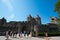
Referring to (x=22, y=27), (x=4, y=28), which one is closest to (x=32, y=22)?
(x=22, y=27)

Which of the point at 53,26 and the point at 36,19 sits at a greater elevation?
the point at 36,19

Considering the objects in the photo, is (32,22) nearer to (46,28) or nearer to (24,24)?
(24,24)

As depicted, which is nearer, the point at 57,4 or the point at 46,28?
the point at 57,4

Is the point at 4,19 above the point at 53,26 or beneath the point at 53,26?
above

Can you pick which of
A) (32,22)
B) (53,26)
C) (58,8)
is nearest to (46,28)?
(53,26)

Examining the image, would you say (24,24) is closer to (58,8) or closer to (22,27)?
(22,27)

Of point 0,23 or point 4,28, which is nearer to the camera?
point 4,28

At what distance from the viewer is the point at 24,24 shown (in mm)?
63938

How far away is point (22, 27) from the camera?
62.4 meters

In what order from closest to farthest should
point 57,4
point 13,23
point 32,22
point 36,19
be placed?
point 57,4 < point 13,23 < point 32,22 < point 36,19

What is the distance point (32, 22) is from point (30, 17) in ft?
21.5

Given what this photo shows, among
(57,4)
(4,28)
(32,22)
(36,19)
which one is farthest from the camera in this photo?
(36,19)

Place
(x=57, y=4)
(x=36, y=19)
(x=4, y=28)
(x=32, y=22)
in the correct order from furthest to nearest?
(x=36, y=19) < (x=32, y=22) < (x=4, y=28) < (x=57, y=4)

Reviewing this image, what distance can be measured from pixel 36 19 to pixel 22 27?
39.5ft
